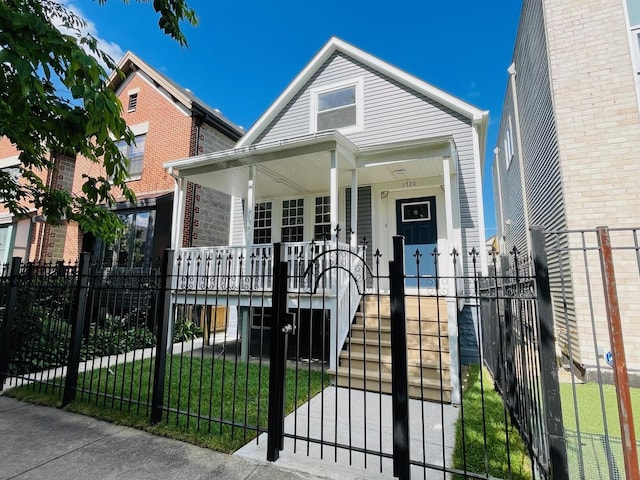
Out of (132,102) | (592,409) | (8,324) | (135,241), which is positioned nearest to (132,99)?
(132,102)

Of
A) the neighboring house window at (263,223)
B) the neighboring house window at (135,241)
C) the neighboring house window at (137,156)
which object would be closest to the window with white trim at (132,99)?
the neighboring house window at (137,156)

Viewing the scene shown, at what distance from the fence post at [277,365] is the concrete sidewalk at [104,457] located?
20 cm

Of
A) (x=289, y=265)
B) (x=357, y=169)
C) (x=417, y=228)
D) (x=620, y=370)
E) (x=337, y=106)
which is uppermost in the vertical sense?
(x=337, y=106)

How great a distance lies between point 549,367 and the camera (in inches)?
91.3

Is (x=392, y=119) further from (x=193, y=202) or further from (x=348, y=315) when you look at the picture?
(x=193, y=202)

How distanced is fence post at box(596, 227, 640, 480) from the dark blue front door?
5565mm

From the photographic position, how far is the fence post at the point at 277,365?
308 centimetres

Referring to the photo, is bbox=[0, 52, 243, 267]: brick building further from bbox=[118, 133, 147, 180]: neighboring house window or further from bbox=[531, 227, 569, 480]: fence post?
bbox=[531, 227, 569, 480]: fence post

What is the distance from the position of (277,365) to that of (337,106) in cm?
818

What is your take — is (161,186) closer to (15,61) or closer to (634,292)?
(15,61)

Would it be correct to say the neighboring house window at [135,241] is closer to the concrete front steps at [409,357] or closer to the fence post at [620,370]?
the concrete front steps at [409,357]

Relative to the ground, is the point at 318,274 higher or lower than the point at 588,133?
lower

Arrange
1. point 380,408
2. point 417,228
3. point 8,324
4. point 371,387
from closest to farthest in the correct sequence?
point 380,408, point 8,324, point 371,387, point 417,228

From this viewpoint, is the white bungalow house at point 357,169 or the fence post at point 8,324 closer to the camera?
the fence post at point 8,324
